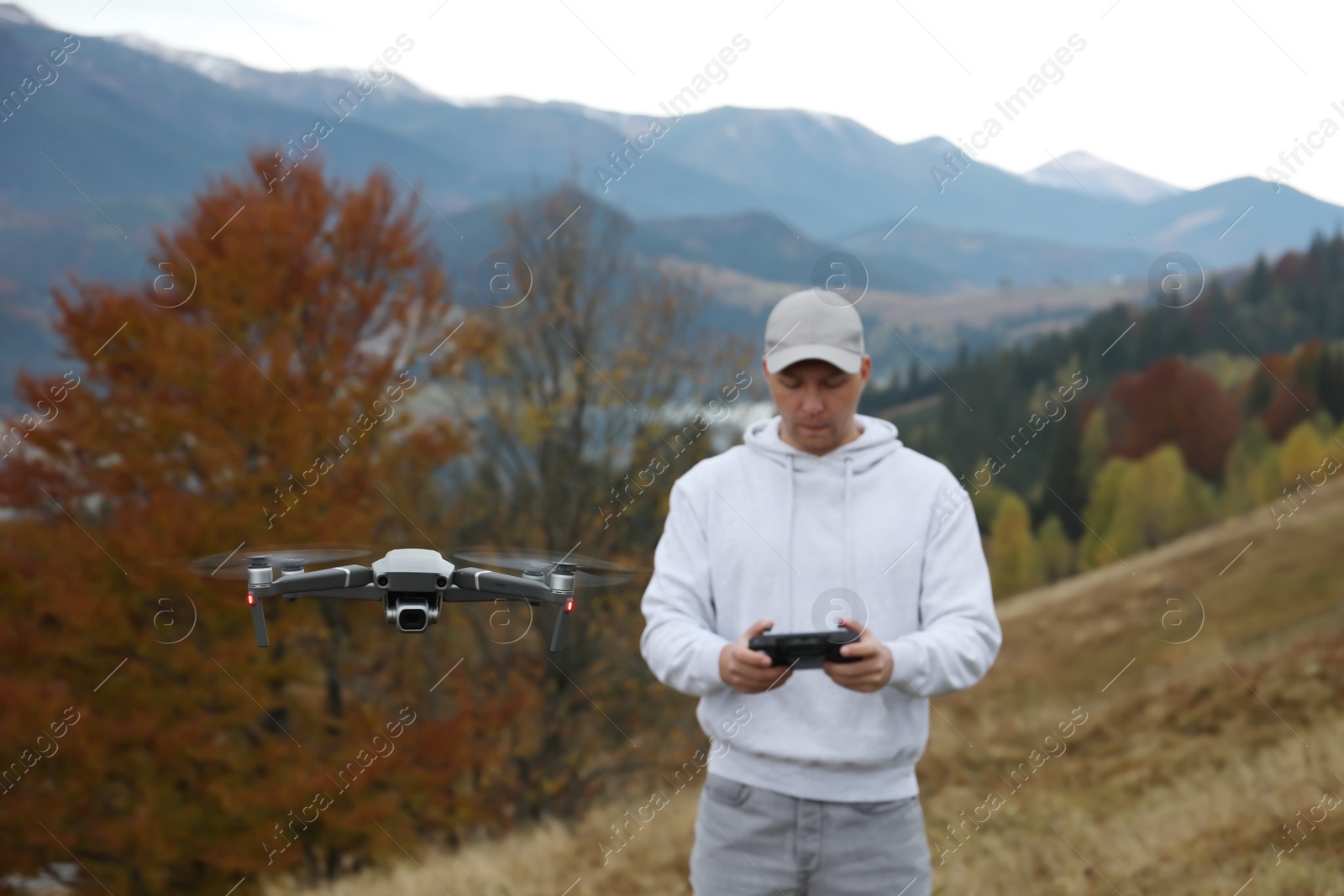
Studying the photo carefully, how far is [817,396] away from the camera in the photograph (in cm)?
256

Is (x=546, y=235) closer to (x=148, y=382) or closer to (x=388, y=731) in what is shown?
(x=148, y=382)

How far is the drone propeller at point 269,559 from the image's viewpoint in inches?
75.5

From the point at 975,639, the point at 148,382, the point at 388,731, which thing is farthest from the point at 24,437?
the point at 975,639

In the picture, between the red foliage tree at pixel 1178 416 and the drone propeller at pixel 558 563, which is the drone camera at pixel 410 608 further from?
the red foliage tree at pixel 1178 416

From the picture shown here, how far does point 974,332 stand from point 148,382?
376 feet

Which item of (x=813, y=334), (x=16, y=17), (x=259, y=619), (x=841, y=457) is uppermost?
(x=16, y=17)

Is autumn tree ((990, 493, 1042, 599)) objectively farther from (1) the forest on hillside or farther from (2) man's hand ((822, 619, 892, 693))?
(2) man's hand ((822, 619, 892, 693))

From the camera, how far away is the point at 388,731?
16156mm

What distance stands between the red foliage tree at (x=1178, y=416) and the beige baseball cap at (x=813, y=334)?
51485 mm

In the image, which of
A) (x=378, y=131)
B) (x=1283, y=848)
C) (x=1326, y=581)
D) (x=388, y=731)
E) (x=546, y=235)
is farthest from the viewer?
(x=378, y=131)

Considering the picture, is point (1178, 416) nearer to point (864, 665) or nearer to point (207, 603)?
point (207, 603)

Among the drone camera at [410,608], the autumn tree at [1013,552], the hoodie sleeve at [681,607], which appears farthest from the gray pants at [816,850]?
the autumn tree at [1013,552]

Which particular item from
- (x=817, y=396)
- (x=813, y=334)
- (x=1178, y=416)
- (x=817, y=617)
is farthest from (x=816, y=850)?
(x=1178, y=416)

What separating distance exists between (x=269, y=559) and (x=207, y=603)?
14.8 metres
